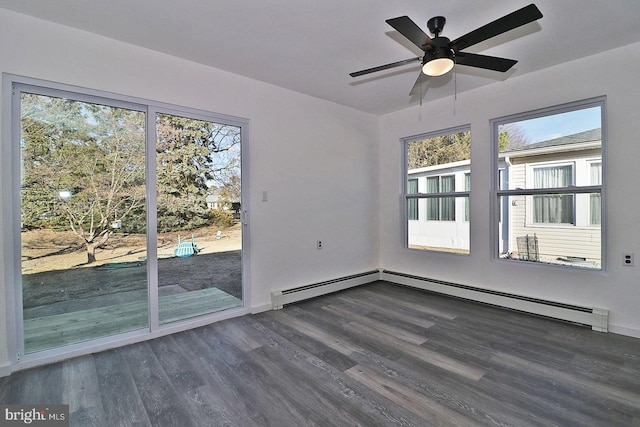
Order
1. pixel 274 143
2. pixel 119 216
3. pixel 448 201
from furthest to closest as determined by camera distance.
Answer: pixel 448 201 < pixel 274 143 < pixel 119 216

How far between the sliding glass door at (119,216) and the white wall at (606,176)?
2.88m

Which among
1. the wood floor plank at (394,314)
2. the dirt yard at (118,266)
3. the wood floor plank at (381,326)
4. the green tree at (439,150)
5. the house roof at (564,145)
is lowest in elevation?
the wood floor plank at (381,326)

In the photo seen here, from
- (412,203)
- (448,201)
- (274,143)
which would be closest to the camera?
(274,143)

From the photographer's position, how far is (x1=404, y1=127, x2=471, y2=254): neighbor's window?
4203 mm

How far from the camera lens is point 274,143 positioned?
12.5ft

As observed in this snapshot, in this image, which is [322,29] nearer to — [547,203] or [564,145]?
[564,145]

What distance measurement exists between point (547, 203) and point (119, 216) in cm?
462

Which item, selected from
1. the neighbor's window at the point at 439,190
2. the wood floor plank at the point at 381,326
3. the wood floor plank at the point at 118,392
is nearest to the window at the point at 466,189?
the neighbor's window at the point at 439,190

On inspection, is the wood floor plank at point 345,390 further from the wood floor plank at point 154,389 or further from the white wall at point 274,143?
the white wall at point 274,143

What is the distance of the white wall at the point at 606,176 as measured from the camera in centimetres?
291

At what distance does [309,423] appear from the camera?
177cm

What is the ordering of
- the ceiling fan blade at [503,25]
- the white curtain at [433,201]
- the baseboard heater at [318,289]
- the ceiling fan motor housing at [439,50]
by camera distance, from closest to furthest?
the ceiling fan blade at [503,25], the ceiling fan motor housing at [439,50], the baseboard heater at [318,289], the white curtain at [433,201]

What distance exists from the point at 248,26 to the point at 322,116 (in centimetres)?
191

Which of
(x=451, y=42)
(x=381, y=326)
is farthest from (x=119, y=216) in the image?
(x=451, y=42)
